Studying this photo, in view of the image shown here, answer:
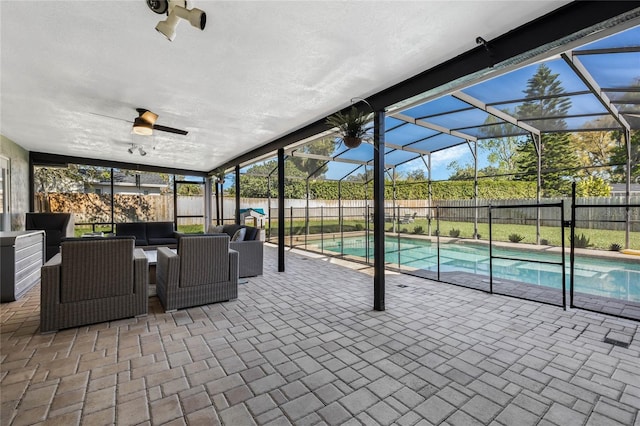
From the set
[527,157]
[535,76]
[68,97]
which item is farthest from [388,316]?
→ [527,157]

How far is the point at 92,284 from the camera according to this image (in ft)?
9.21

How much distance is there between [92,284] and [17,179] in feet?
17.0

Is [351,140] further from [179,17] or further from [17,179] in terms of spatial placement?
[17,179]

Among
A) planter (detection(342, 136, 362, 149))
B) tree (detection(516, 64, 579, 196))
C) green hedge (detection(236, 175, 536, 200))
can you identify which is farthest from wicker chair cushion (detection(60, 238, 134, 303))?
green hedge (detection(236, 175, 536, 200))

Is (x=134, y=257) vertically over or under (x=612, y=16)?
under

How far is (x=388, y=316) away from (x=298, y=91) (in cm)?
279

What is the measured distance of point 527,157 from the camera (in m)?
11.1

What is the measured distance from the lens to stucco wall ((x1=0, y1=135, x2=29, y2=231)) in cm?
540

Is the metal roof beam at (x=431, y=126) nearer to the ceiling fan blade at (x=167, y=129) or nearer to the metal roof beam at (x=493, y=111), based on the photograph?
the metal roof beam at (x=493, y=111)

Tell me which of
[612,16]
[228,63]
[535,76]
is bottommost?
[612,16]

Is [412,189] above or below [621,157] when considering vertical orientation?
below

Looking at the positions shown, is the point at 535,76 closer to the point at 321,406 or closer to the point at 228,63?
the point at 228,63

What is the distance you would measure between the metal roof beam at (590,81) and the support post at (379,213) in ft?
A: 6.85

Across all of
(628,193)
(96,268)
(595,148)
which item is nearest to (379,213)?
(96,268)
